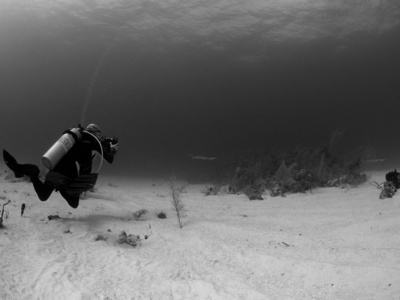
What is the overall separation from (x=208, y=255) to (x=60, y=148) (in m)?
2.72

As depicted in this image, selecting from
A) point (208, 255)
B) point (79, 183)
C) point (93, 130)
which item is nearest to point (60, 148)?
point (79, 183)

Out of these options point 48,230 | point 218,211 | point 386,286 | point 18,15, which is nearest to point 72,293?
point 48,230

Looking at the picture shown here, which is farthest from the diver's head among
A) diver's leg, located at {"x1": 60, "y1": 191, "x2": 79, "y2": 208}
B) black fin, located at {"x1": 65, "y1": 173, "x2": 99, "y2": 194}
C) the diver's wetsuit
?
diver's leg, located at {"x1": 60, "y1": 191, "x2": 79, "y2": 208}

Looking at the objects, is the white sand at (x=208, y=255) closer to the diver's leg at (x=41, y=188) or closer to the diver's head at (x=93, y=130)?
the diver's leg at (x=41, y=188)

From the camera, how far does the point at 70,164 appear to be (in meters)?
4.58

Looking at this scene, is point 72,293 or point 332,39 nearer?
point 72,293

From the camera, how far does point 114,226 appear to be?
575 centimetres

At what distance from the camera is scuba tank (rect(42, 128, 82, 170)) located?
13.4ft

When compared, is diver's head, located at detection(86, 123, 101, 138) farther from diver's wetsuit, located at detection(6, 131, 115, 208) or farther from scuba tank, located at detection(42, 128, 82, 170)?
scuba tank, located at detection(42, 128, 82, 170)

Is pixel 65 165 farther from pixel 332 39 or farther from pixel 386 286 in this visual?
pixel 332 39

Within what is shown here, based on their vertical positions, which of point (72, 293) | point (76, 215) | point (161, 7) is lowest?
point (76, 215)

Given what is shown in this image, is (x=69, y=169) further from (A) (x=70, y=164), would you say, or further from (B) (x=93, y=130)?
(B) (x=93, y=130)

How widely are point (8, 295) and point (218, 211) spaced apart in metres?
5.38

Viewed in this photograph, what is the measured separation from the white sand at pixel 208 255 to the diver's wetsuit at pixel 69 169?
78cm
